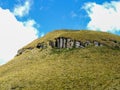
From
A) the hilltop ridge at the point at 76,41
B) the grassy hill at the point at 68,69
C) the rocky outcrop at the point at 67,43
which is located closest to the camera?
the grassy hill at the point at 68,69

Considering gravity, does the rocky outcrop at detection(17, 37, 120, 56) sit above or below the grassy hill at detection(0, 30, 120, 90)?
above

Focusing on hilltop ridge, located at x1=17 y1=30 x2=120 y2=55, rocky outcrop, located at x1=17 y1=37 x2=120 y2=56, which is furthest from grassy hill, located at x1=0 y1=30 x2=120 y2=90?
rocky outcrop, located at x1=17 y1=37 x2=120 y2=56

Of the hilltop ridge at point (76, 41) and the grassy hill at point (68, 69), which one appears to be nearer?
the grassy hill at point (68, 69)

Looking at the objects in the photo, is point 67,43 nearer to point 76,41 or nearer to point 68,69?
point 76,41

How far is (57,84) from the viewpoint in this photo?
134 m

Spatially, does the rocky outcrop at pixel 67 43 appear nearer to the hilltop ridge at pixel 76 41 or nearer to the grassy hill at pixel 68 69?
the hilltop ridge at pixel 76 41

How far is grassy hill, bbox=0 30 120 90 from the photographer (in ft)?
436

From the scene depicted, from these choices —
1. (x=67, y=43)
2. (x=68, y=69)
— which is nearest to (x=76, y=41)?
(x=67, y=43)

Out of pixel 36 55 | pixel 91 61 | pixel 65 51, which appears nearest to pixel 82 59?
pixel 91 61

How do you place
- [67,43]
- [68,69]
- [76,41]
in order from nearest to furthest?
[68,69]
[76,41]
[67,43]

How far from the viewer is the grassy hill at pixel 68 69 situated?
132750 millimetres

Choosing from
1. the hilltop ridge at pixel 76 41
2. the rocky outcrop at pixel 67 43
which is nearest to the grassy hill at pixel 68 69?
the hilltop ridge at pixel 76 41

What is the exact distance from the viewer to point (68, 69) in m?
151

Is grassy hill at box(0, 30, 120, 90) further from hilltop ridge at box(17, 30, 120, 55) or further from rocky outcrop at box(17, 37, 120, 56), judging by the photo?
rocky outcrop at box(17, 37, 120, 56)
